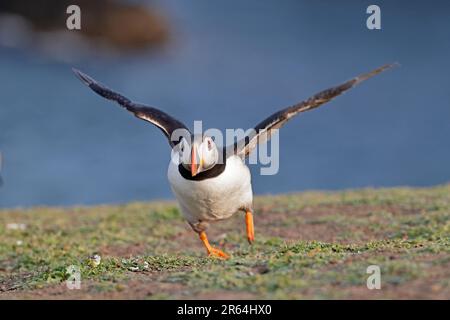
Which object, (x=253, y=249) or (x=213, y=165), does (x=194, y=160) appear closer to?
(x=213, y=165)

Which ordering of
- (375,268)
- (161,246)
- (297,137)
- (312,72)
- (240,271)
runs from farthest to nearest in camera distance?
(312,72), (297,137), (161,246), (240,271), (375,268)

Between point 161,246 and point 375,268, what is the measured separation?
5.46 m

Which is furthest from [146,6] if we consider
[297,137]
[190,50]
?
[297,137]

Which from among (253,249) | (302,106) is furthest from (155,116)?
(253,249)

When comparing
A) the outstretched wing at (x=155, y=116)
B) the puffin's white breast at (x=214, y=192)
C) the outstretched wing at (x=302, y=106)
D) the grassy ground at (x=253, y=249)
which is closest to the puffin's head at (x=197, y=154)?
the puffin's white breast at (x=214, y=192)

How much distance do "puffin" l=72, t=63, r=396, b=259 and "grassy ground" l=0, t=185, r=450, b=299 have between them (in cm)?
57

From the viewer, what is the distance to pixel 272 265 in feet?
23.6

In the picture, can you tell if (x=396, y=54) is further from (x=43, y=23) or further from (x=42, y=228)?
(x=42, y=228)

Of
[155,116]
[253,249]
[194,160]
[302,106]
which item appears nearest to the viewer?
[194,160]

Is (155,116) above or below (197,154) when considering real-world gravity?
above

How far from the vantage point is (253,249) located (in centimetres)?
1020

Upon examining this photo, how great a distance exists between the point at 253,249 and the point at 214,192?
6.70 feet

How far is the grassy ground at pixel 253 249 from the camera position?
6.41 meters

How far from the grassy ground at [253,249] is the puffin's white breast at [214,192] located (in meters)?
0.51
